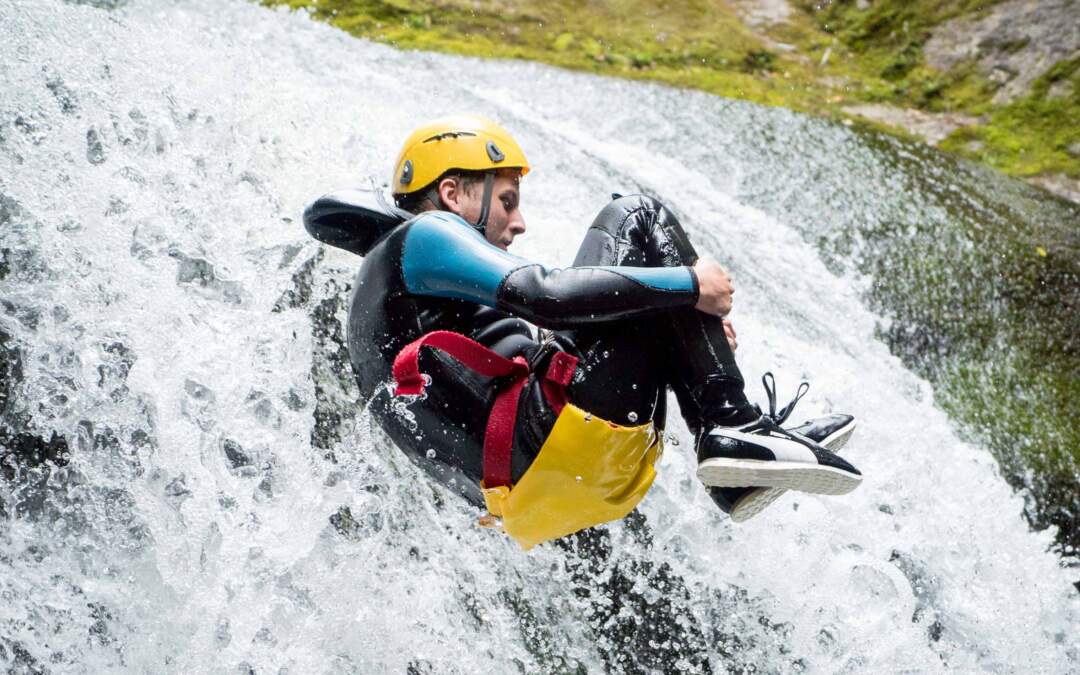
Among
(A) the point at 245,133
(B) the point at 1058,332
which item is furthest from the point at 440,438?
(B) the point at 1058,332

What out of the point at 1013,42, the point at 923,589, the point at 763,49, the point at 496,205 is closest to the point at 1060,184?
the point at 1013,42

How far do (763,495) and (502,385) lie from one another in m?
1.09

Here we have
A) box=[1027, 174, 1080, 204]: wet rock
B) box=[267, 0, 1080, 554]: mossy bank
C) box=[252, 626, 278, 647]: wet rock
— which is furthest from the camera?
box=[1027, 174, 1080, 204]: wet rock

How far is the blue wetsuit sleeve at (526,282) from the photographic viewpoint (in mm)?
2879

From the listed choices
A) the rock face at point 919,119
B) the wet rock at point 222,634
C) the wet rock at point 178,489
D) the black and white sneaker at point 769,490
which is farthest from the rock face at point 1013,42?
the wet rock at point 222,634

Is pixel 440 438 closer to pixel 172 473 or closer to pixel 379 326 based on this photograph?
pixel 379 326

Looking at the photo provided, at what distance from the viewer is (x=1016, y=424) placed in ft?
18.9

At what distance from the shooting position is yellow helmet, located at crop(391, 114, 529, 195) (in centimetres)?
349

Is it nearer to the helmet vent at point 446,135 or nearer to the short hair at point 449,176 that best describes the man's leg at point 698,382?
the short hair at point 449,176

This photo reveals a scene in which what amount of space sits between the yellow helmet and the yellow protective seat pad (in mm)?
1121

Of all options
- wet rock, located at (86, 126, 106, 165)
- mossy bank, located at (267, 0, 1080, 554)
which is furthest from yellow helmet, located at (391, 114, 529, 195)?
mossy bank, located at (267, 0, 1080, 554)

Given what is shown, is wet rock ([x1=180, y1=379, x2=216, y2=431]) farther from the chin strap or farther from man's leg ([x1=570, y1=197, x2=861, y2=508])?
man's leg ([x1=570, y1=197, x2=861, y2=508])

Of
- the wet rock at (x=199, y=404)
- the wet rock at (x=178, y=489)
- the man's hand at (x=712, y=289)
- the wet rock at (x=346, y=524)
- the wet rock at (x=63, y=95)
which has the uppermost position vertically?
the man's hand at (x=712, y=289)

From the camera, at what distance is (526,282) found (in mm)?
2873
